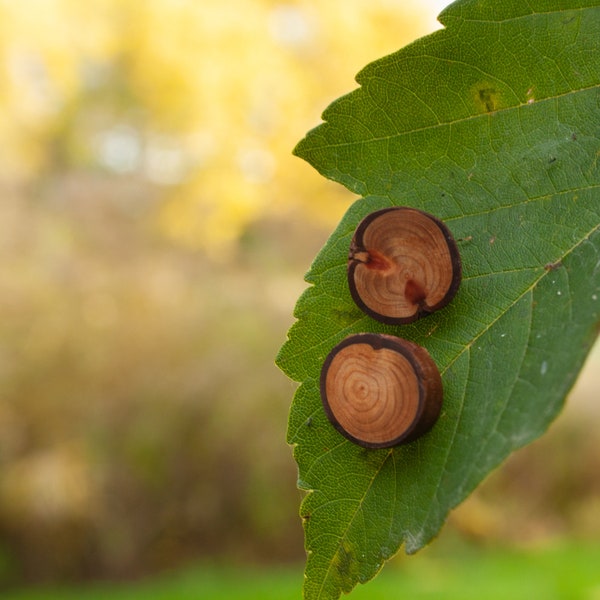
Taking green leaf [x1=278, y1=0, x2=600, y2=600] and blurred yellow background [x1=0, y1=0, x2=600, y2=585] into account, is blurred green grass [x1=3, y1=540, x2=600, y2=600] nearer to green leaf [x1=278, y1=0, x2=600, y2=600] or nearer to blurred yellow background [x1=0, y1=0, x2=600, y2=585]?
blurred yellow background [x1=0, y1=0, x2=600, y2=585]

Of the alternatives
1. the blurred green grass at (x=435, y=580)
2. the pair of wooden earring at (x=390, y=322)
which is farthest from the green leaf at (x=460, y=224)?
the blurred green grass at (x=435, y=580)

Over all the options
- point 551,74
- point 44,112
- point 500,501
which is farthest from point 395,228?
point 44,112

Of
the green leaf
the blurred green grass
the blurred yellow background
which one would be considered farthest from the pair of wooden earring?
the blurred yellow background

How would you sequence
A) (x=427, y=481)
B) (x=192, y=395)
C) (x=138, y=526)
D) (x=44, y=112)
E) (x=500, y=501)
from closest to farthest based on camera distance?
1. (x=427, y=481)
2. (x=138, y=526)
3. (x=192, y=395)
4. (x=500, y=501)
5. (x=44, y=112)

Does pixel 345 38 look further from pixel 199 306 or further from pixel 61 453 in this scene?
pixel 61 453

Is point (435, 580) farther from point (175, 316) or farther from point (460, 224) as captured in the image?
point (460, 224)

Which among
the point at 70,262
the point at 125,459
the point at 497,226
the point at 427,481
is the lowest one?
the point at 427,481
